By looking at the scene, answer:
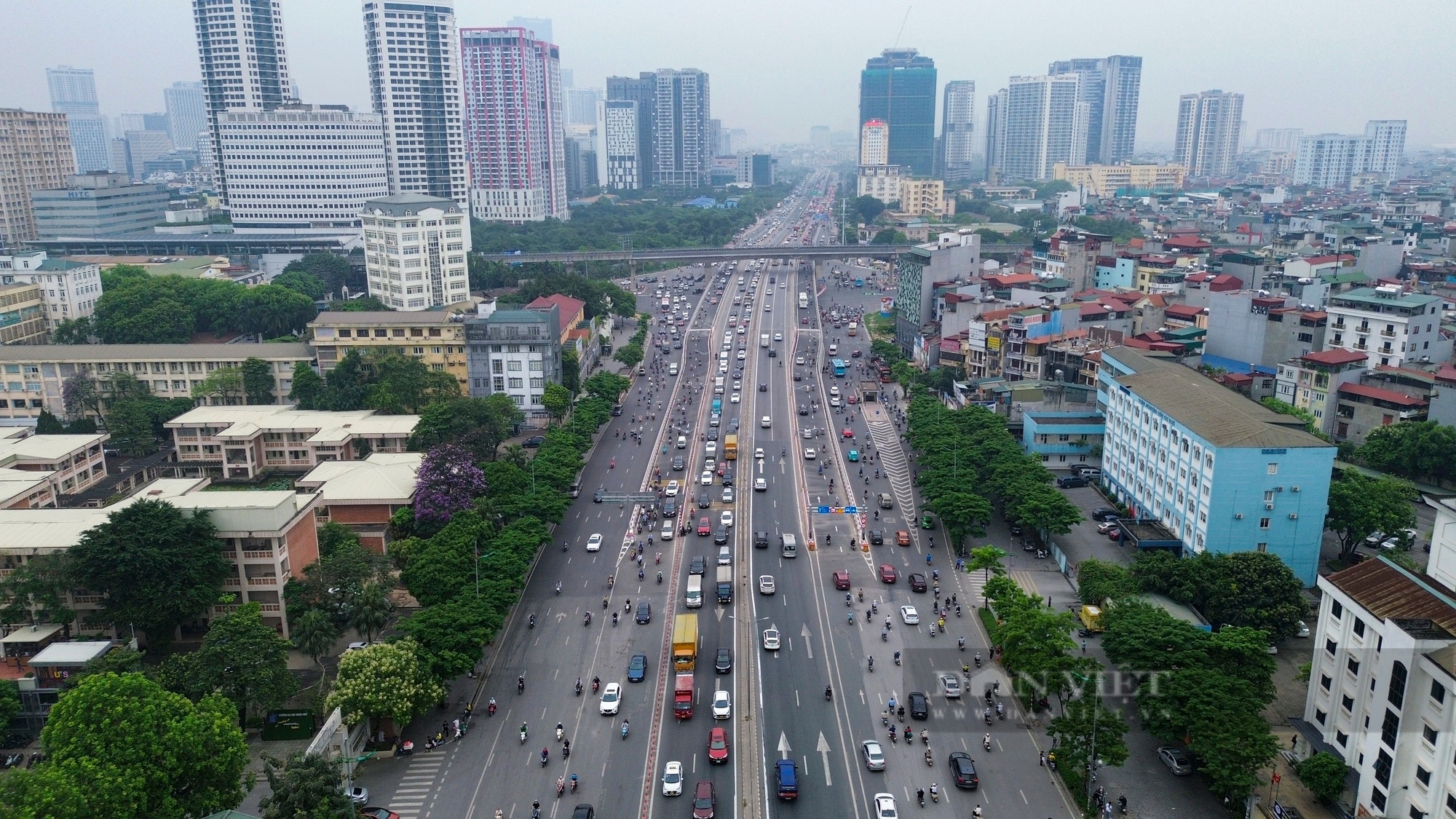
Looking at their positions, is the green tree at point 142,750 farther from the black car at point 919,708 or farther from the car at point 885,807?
the black car at point 919,708

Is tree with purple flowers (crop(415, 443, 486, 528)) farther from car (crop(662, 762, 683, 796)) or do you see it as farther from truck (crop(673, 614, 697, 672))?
car (crop(662, 762, 683, 796))

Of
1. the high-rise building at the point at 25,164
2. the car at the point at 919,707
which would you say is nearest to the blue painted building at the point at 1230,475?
the car at the point at 919,707

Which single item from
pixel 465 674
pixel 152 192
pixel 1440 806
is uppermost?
pixel 152 192

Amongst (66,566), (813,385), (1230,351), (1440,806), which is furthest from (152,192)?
(1440,806)

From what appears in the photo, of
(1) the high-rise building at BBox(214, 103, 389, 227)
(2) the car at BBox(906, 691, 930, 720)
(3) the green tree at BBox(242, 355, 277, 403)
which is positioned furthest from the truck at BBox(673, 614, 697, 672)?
(1) the high-rise building at BBox(214, 103, 389, 227)

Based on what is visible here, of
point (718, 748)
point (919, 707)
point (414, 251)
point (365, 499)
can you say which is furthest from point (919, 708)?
point (414, 251)

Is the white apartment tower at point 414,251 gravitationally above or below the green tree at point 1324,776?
above

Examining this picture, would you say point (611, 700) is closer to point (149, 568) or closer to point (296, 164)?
point (149, 568)

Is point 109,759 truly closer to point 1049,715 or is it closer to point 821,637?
point 821,637
